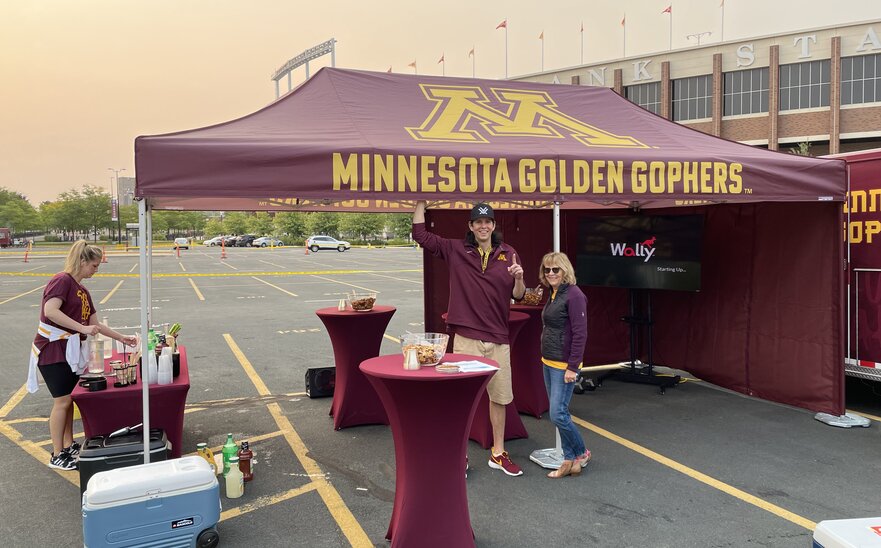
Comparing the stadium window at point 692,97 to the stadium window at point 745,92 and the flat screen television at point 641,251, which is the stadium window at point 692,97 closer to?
the stadium window at point 745,92

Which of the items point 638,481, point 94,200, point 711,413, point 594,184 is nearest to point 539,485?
point 638,481

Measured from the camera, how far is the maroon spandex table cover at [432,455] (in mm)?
3416

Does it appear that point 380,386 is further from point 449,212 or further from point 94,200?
point 94,200

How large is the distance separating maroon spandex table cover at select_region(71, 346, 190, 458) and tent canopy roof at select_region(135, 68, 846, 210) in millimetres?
1488

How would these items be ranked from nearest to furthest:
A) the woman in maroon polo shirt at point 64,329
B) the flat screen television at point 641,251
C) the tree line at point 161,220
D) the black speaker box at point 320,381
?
1. the woman in maroon polo shirt at point 64,329
2. the black speaker box at point 320,381
3. the flat screen television at point 641,251
4. the tree line at point 161,220

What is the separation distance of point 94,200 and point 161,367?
86641 millimetres

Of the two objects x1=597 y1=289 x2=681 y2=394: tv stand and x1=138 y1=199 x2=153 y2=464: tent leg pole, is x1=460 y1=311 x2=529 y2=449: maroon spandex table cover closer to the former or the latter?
x1=597 y1=289 x2=681 y2=394: tv stand

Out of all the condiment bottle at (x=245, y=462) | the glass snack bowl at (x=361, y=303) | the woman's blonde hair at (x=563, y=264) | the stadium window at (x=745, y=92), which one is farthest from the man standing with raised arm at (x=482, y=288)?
the stadium window at (x=745, y=92)

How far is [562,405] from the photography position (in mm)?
4668

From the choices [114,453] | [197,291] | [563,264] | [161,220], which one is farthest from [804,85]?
[161,220]

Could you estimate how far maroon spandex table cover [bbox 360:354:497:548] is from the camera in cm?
342

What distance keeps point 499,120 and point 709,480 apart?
360cm

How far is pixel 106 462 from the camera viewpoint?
4086 millimetres

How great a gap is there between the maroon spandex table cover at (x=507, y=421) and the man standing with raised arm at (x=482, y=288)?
0.58m
